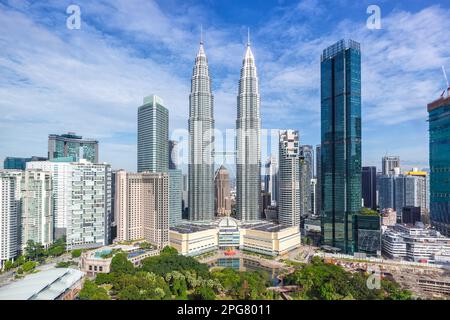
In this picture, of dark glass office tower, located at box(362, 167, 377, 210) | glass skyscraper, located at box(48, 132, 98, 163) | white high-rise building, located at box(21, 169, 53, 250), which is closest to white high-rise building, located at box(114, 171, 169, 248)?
white high-rise building, located at box(21, 169, 53, 250)

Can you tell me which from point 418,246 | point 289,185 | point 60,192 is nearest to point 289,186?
point 289,185

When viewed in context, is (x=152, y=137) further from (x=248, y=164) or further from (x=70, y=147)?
(x=70, y=147)

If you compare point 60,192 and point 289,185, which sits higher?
point 289,185

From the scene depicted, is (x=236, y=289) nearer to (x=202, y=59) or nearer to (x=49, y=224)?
(x=49, y=224)

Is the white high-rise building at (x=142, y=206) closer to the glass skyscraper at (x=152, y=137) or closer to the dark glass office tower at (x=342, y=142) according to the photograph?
the glass skyscraper at (x=152, y=137)

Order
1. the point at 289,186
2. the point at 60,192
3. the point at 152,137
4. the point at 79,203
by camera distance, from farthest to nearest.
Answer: the point at 152,137
the point at 289,186
the point at 60,192
the point at 79,203

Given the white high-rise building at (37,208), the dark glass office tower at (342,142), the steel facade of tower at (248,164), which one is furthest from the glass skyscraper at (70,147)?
the dark glass office tower at (342,142)

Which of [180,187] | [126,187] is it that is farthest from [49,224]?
[180,187]

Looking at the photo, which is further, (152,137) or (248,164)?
(248,164)
